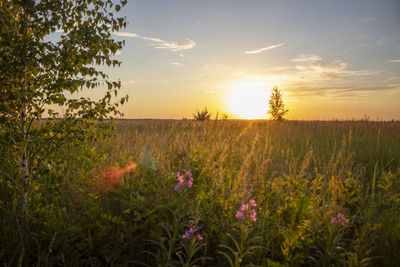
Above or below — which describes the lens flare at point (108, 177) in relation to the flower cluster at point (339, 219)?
above

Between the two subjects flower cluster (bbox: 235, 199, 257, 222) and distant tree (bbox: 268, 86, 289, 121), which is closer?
flower cluster (bbox: 235, 199, 257, 222)

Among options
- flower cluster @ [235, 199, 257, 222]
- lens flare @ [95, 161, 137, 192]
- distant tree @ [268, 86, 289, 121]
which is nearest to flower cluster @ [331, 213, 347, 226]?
flower cluster @ [235, 199, 257, 222]

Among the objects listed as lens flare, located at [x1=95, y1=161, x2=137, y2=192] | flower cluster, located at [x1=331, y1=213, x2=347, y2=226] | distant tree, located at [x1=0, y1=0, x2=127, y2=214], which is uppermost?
distant tree, located at [x1=0, y1=0, x2=127, y2=214]

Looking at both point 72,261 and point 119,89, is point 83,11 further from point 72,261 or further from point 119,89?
point 72,261

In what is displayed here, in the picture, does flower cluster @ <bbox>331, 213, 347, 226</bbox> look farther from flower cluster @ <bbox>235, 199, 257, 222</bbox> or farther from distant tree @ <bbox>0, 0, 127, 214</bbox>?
distant tree @ <bbox>0, 0, 127, 214</bbox>

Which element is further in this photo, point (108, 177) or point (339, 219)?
point (108, 177)

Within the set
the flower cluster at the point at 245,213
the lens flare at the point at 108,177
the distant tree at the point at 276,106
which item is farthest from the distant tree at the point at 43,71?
the distant tree at the point at 276,106

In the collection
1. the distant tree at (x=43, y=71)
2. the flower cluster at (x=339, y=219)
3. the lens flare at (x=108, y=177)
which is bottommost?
the flower cluster at (x=339, y=219)

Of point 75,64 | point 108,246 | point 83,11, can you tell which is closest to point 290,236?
point 108,246

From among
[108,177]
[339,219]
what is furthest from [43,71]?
[339,219]

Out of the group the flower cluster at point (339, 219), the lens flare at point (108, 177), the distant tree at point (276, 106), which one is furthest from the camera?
the distant tree at point (276, 106)

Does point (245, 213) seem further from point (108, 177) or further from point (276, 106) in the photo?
point (276, 106)

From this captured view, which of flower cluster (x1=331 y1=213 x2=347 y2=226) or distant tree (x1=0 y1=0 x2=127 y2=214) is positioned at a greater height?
distant tree (x1=0 y1=0 x2=127 y2=214)

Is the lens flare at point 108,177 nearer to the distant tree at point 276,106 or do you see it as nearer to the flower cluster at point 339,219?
the flower cluster at point 339,219
